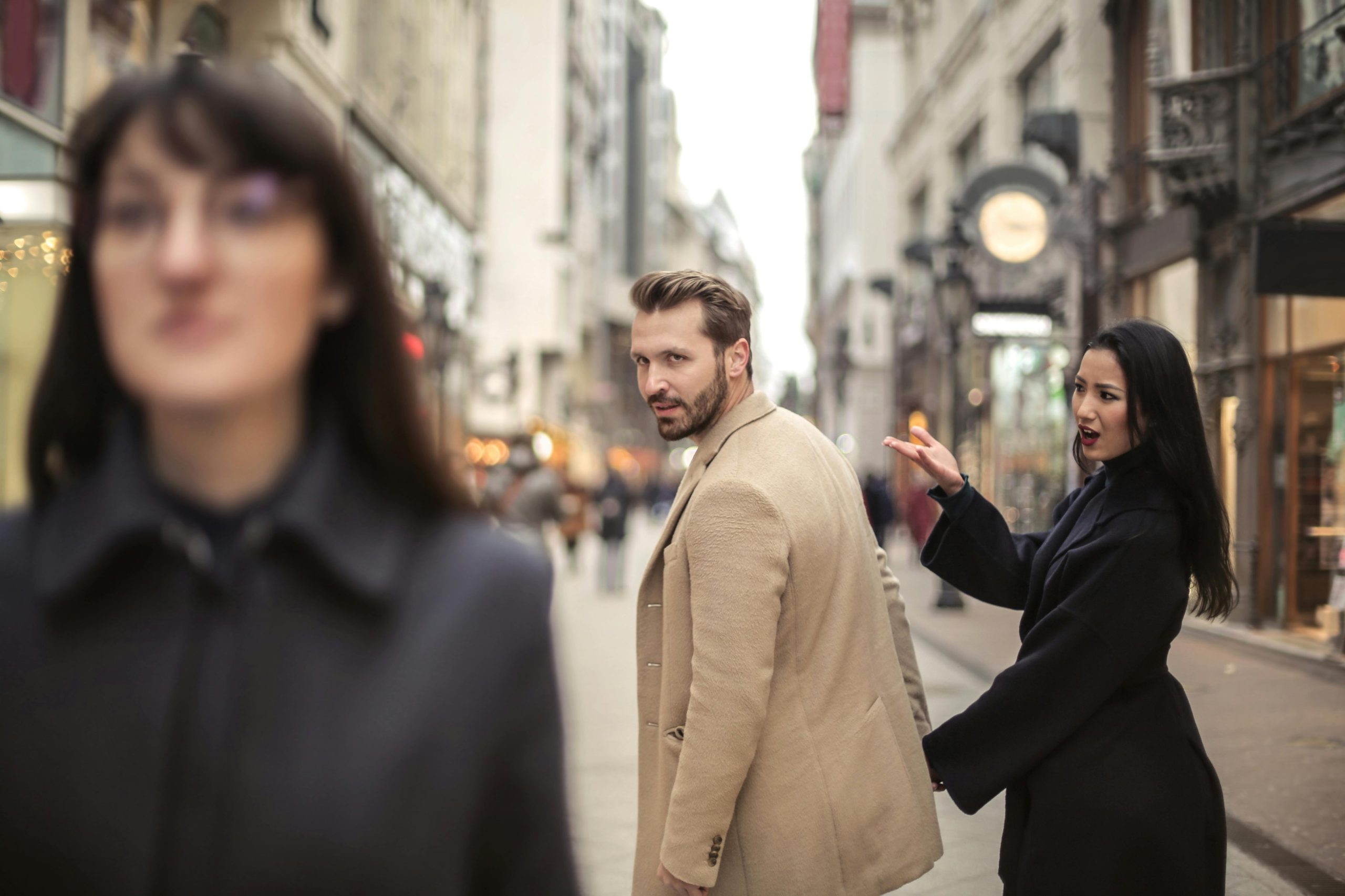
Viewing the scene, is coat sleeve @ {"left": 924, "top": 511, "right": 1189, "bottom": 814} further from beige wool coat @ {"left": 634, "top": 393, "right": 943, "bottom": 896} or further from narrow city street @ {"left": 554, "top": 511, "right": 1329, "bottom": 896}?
narrow city street @ {"left": 554, "top": 511, "right": 1329, "bottom": 896}

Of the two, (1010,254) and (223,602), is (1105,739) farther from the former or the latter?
(1010,254)

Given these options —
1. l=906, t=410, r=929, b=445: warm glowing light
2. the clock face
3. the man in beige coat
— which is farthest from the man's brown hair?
l=906, t=410, r=929, b=445: warm glowing light

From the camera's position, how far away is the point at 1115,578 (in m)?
2.95

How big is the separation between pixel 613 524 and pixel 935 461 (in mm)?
16752

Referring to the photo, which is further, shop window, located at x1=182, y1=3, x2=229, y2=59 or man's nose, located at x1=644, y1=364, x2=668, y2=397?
shop window, located at x1=182, y1=3, x2=229, y2=59

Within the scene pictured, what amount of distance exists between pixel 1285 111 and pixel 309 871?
45.9 feet

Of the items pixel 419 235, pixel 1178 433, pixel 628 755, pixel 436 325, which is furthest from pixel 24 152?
pixel 419 235

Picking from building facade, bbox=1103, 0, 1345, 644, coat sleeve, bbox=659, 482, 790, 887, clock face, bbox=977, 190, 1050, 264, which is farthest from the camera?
clock face, bbox=977, 190, 1050, 264

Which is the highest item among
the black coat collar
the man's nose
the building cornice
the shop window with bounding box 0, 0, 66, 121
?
the building cornice

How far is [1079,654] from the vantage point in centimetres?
292

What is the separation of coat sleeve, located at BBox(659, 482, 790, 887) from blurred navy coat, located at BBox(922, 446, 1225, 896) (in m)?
0.60

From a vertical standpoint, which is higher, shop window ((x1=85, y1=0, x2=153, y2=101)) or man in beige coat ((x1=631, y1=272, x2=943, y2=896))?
shop window ((x1=85, y1=0, x2=153, y2=101))

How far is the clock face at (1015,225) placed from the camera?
66.2ft

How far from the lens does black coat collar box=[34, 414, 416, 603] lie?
4.05 feet
